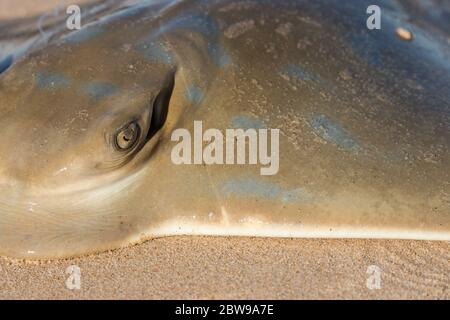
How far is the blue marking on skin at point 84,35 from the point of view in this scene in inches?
127

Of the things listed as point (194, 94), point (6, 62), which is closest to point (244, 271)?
point (194, 94)

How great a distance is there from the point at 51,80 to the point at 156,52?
0.48 metres

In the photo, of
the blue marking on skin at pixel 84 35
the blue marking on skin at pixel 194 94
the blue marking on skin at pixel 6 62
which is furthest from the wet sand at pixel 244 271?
the blue marking on skin at pixel 6 62

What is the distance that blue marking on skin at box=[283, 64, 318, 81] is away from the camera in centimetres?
307

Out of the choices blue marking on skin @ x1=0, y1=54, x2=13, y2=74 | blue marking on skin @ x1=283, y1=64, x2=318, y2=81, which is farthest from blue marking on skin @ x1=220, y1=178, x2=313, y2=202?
blue marking on skin @ x1=0, y1=54, x2=13, y2=74

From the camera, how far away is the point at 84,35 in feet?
10.7

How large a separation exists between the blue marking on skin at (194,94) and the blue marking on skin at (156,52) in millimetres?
164

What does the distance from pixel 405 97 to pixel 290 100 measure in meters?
0.52

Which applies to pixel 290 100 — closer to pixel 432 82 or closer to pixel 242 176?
pixel 242 176

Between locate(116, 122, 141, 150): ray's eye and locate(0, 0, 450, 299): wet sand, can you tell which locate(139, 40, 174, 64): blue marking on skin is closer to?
locate(116, 122, 141, 150): ray's eye

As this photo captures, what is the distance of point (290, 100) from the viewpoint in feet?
9.83

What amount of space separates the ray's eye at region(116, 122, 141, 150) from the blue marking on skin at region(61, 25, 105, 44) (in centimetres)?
62

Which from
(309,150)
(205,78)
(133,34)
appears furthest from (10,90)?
(309,150)

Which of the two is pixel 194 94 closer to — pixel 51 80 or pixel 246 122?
pixel 246 122
